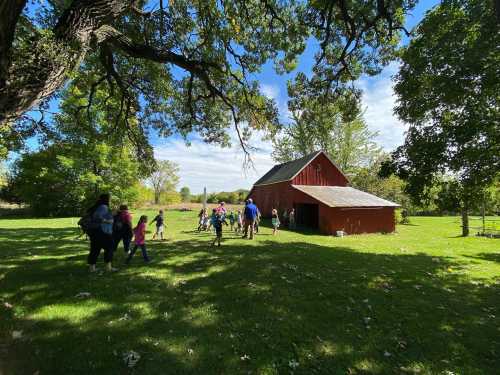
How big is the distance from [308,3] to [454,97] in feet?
20.0

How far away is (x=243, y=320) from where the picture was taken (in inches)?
168

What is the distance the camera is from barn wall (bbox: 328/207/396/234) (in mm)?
19547

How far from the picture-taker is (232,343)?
3582mm

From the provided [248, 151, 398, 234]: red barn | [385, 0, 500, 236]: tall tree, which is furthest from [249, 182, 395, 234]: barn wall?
[385, 0, 500, 236]: tall tree

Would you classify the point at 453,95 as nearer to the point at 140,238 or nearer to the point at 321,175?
the point at 140,238

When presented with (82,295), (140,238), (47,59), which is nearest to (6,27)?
(47,59)

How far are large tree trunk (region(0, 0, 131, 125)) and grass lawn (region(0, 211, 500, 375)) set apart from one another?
3.18m

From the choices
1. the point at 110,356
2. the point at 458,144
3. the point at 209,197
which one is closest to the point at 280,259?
the point at 110,356

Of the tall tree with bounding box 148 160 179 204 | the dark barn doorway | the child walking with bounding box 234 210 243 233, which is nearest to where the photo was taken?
the child walking with bounding box 234 210 243 233

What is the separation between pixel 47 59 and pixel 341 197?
21.7 meters

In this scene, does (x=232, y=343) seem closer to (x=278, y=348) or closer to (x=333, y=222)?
(x=278, y=348)

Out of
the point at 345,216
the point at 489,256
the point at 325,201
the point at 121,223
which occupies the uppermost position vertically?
the point at 325,201

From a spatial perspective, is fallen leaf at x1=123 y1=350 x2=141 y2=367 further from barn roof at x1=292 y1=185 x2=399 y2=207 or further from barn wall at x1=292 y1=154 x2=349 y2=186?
barn wall at x1=292 y1=154 x2=349 y2=186

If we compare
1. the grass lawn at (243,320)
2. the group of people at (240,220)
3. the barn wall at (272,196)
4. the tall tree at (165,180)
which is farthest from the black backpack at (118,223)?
the tall tree at (165,180)
